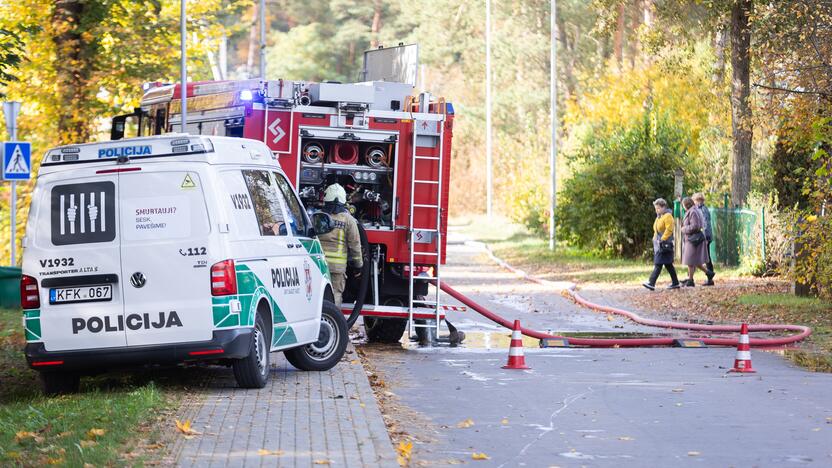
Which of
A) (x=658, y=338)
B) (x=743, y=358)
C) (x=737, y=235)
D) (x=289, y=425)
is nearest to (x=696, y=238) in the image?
(x=737, y=235)

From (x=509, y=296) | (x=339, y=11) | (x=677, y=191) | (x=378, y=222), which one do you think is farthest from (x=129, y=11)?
(x=339, y=11)

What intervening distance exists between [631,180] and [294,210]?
2398 centimetres

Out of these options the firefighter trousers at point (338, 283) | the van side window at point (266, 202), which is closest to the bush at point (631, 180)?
the firefighter trousers at point (338, 283)

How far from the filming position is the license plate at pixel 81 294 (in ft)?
36.8

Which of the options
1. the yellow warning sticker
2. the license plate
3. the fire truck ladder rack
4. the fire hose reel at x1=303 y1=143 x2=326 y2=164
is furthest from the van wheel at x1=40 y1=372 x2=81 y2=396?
the fire hose reel at x1=303 y1=143 x2=326 y2=164

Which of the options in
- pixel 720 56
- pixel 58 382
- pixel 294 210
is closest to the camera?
pixel 58 382

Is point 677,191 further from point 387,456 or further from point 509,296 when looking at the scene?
point 387,456

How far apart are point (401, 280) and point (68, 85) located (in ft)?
53.6

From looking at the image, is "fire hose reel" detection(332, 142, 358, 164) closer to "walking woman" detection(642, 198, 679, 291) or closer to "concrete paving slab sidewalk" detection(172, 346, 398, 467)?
"concrete paving slab sidewalk" detection(172, 346, 398, 467)

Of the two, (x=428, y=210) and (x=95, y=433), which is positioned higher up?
(x=428, y=210)

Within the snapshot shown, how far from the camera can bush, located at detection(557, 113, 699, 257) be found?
36.1 m

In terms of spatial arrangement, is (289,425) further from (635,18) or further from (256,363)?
(635,18)

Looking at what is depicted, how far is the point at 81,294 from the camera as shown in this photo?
11.2m

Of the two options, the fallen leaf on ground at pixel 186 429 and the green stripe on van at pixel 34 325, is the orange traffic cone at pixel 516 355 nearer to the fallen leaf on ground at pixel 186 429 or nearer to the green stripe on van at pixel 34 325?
the green stripe on van at pixel 34 325
